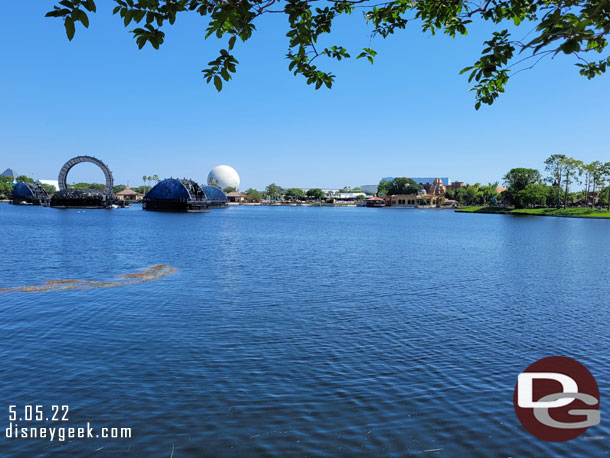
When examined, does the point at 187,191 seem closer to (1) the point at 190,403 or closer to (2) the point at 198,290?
(2) the point at 198,290

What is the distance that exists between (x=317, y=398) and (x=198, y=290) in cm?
1771

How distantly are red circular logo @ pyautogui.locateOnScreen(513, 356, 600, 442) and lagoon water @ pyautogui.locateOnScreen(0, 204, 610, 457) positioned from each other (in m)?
0.33

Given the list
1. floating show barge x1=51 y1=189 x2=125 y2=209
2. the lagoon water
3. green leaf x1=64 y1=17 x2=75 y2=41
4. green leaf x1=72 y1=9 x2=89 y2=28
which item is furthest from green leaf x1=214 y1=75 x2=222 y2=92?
floating show barge x1=51 y1=189 x2=125 y2=209

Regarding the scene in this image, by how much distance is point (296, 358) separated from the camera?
634 inches

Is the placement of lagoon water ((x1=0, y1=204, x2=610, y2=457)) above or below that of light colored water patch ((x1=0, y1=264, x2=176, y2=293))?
below

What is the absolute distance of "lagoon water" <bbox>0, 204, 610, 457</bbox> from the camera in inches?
424

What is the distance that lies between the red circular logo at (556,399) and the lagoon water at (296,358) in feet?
1.07

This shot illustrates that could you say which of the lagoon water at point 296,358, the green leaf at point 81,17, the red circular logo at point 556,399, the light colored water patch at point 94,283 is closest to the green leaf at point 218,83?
the green leaf at point 81,17

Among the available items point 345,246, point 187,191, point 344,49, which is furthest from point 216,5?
point 187,191

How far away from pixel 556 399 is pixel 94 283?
28877 millimetres

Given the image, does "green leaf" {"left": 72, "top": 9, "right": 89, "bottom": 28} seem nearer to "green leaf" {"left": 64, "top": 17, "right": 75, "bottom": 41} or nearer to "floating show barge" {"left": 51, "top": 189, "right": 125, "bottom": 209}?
"green leaf" {"left": 64, "top": 17, "right": 75, "bottom": 41}

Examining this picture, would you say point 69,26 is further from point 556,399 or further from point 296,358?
point 556,399

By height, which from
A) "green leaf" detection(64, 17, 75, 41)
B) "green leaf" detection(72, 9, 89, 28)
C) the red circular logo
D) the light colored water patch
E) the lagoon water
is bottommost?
the red circular logo

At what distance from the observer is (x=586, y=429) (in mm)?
11414
